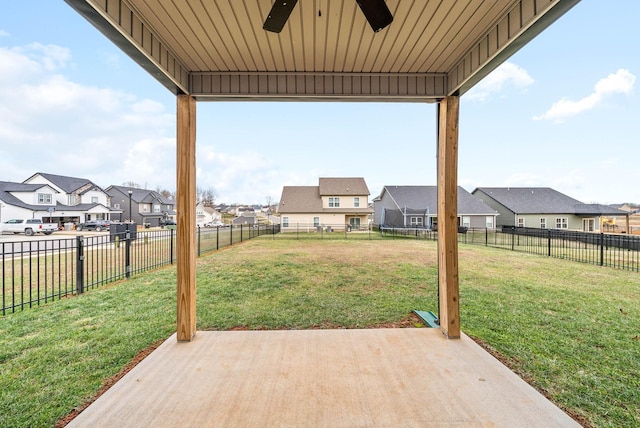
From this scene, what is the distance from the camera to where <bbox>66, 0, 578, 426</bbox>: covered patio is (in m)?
1.76

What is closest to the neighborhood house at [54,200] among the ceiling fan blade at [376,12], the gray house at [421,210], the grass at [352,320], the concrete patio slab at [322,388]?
the grass at [352,320]

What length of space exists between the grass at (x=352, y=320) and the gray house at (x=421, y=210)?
13400mm

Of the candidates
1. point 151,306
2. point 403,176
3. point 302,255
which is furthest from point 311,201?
point 151,306

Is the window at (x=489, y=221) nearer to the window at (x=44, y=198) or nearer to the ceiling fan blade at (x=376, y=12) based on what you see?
the ceiling fan blade at (x=376, y=12)

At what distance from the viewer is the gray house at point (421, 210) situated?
2017 centimetres

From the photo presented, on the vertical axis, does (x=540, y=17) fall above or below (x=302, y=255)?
above

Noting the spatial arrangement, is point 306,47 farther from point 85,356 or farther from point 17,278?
point 17,278

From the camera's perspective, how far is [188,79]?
9.55 feet

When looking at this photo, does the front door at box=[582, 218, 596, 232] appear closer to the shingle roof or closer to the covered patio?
the shingle roof

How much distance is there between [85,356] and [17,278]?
17.1 feet

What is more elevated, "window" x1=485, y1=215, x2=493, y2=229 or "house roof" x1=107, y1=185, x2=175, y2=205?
"house roof" x1=107, y1=185, x2=175, y2=205

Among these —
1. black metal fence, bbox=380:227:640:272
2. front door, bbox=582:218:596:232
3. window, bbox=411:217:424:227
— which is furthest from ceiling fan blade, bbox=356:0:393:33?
front door, bbox=582:218:596:232

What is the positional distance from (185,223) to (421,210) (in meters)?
20.4

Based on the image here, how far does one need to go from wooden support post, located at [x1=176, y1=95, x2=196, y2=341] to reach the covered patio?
0.05 ft
